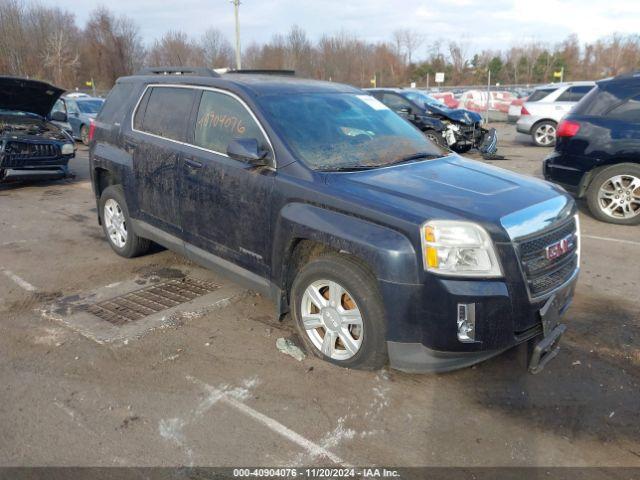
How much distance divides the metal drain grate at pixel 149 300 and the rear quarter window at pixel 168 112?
139 centimetres

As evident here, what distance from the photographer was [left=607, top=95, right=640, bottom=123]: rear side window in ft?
22.1

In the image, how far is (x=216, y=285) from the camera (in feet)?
16.1

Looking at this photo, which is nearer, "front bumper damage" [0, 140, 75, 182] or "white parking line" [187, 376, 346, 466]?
"white parking line" [187, 376, 346, 466]

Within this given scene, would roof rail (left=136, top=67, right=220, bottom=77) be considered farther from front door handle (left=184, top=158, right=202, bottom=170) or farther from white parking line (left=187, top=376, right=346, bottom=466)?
white parking line (left=187, top=376, right=346, bottom=466)

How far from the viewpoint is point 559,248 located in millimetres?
3297

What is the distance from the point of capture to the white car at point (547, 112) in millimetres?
14977

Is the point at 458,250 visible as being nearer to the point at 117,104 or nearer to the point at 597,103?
the point at 117,104

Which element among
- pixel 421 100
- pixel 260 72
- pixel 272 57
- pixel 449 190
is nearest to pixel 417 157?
pixel 449 190

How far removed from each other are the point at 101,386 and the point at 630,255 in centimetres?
556

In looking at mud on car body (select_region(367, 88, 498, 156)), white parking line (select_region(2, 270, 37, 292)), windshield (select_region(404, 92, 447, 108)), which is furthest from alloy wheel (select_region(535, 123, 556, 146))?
white parking line (select_region(2, 270, 37, 292))

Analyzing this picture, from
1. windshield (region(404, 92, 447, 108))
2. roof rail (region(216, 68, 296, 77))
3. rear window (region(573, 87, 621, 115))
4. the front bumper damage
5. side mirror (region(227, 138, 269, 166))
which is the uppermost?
windshield (region(404, 92, 447, 108))

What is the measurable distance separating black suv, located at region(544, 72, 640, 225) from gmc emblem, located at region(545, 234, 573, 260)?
4110 mm

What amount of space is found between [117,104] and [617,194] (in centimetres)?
643

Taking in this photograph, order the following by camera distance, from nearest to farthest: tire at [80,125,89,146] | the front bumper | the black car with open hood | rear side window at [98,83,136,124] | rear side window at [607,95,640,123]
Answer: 1. the front bumper
2. rear side window at [98,83,136,124]
3. rear side window at [607,95,640,123]
4. the black car with open hood
5. tire at [80,125,89,146]
